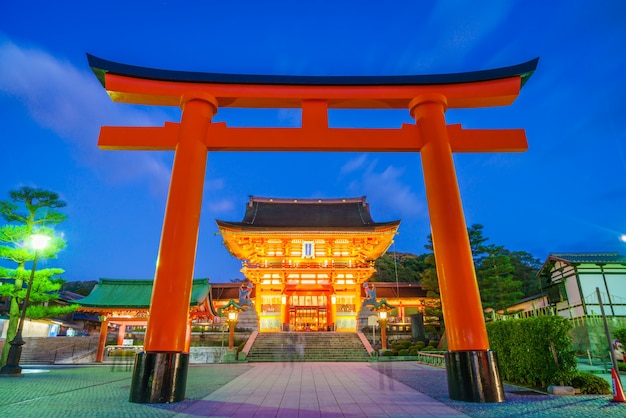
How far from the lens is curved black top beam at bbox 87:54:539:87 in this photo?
22.7ft

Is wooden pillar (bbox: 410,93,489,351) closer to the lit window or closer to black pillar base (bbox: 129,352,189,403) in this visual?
black pillar base (bbox: 129,352,189,403)

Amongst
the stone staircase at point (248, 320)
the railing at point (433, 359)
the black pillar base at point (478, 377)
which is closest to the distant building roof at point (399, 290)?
the stone staircase at point (248, 320)

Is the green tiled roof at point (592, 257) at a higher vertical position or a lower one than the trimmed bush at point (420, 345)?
higher

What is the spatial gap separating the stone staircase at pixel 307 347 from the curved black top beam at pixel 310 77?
14.9 m

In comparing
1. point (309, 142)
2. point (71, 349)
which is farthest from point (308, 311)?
point (309, 142)

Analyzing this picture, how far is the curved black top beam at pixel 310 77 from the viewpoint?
693cm

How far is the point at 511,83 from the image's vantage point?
23.4 ft

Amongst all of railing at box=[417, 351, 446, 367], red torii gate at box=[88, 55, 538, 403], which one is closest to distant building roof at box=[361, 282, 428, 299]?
railing at box=[417, 351, 446, 367]

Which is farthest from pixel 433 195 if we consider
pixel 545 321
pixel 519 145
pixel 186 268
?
pixel 186 268

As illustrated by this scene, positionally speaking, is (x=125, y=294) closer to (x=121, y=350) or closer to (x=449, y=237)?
(x=121, y=350)

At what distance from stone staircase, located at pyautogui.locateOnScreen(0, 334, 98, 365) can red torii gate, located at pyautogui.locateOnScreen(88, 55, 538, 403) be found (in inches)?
778

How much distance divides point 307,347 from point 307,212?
14.1 meters

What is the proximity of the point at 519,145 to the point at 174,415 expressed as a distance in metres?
7.56

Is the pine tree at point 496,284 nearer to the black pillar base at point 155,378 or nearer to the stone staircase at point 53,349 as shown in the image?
the black pillar base at point 155,378
